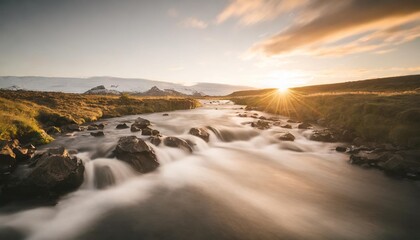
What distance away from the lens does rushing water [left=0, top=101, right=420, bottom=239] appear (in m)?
9.12

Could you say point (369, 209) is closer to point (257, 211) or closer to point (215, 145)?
point (257, 211)

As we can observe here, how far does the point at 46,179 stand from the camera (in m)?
10.8

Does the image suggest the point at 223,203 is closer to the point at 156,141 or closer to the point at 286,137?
the point at 156,141

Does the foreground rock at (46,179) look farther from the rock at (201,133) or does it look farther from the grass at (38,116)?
the rock at (201,133)

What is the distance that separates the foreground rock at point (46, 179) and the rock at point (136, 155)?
306cm

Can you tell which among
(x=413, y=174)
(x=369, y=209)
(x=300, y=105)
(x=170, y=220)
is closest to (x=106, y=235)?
(x=170, y=220)

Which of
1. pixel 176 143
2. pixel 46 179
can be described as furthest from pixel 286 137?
pixel 46 179

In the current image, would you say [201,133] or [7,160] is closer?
[7,160]

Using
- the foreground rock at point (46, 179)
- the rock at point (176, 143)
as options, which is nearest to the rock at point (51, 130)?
the foreground rock at point (46, 179)

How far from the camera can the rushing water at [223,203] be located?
29.9 ft

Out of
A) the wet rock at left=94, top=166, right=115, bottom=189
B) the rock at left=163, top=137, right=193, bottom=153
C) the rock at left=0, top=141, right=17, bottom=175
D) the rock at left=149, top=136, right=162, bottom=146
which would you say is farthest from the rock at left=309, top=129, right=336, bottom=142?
the rock at left=0, top=141, right=17, bottom=175

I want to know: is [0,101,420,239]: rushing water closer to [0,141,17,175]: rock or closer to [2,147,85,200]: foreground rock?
[2,147,85,200]: foreground rock

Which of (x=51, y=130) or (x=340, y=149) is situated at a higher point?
(x=51, y=130)

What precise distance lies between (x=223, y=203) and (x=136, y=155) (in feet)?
21.9
